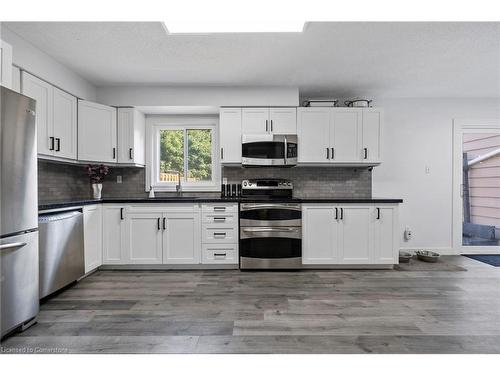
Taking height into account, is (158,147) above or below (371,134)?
below

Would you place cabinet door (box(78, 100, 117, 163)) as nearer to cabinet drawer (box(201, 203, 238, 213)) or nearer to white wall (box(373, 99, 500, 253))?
cabinet drawer (box(201, 203, 238, 213))

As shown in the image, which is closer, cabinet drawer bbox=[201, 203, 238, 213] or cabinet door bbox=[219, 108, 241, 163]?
cabinet drawer bbox=[201, 203, 238, 213]

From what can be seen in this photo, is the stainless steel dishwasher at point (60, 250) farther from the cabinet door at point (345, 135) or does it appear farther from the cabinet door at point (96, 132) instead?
the cabinet door at point (345, 135)

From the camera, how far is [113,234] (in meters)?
3.19

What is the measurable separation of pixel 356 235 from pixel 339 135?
1.34 metres

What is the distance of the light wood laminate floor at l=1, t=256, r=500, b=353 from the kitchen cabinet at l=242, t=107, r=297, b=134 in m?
Answer: 1.87

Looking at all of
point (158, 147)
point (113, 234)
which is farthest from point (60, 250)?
point (158, 147)

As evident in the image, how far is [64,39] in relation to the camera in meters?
2.43

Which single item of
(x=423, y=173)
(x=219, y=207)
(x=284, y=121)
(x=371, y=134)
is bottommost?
(x=219, y=207)

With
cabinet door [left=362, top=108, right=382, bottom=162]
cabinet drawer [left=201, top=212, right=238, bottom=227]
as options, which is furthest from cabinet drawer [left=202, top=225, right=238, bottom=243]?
cabinet door [left=362, top=108, right=382, bottom=162]

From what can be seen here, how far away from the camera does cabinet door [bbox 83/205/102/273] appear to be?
2.88m

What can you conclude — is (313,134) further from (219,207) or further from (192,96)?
(192,96)

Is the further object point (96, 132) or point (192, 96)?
point (192, 96)

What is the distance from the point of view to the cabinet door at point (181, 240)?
10.5 feet
